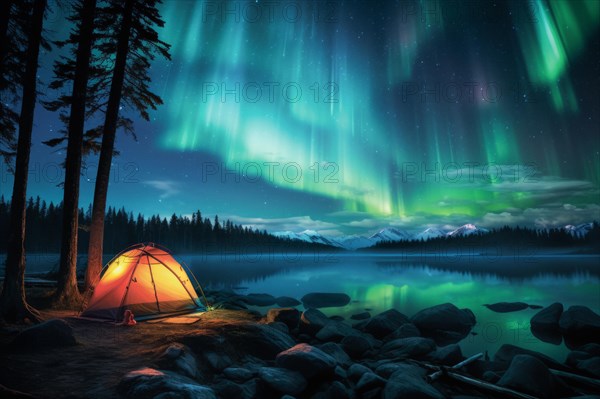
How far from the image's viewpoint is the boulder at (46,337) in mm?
8906

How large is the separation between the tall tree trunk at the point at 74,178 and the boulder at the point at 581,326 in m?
22.0

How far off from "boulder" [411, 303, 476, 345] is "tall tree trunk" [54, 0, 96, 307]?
1553cm

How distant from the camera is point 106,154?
56.2 feet

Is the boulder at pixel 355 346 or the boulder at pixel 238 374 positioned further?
the boulder at pixel 355 346

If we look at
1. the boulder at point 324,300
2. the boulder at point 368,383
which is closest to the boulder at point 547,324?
the boulder at point 324,300

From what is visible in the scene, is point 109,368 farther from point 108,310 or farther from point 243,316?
point 243,316

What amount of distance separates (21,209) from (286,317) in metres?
10.5

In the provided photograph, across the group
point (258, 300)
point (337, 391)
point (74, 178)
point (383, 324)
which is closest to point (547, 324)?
point (383, 324)

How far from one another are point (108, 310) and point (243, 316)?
Answer: 5.11 meters

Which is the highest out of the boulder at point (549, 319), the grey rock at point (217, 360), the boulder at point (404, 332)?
the grey rock at point (217, 360)

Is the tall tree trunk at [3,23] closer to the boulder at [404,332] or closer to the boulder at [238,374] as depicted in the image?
the boulder at [238,374]

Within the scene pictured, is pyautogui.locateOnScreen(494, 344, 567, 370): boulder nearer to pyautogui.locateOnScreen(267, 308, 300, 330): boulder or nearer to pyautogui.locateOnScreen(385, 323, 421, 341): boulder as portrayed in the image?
pyautogui.locateOnScreen(385, 323, 421, 341): boulder

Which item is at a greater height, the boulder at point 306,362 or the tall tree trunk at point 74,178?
the tall tree trunk at point 74,178

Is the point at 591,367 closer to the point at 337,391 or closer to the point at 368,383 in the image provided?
the point at 368,383
